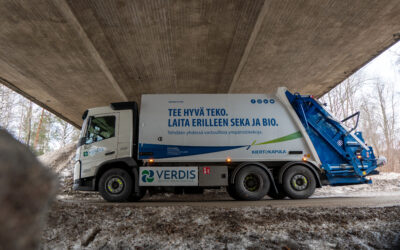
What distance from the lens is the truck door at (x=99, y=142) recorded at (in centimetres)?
842

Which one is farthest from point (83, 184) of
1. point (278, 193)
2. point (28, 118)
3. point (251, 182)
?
point (28, 118)

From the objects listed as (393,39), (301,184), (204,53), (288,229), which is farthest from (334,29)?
(288,229)

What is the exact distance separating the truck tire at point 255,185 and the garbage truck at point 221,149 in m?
0.03

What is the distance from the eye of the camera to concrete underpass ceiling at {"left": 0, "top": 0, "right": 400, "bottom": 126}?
925 centimetres

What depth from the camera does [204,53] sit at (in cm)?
1228

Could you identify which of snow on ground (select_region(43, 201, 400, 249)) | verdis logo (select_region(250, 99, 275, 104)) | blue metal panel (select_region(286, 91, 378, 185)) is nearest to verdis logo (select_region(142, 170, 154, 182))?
snow on ground (select_region(43, 201, 400, 249))

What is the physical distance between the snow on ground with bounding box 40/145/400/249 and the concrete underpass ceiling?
7.05 metres

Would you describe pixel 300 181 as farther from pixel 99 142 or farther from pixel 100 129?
pixel 100 129

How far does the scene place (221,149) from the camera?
8.25 metres

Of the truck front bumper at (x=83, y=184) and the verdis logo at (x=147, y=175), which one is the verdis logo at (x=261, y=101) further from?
the truck front bumper at (x=83, y=184)

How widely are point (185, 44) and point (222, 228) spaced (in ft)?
29.2

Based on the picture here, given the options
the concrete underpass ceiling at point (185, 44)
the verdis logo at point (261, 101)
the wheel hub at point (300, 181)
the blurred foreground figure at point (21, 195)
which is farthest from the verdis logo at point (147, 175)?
the blurred foreground figure at point (21, 195)

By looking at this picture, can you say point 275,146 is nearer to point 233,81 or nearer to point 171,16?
point 171,16

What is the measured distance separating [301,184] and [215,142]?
3.05 m
